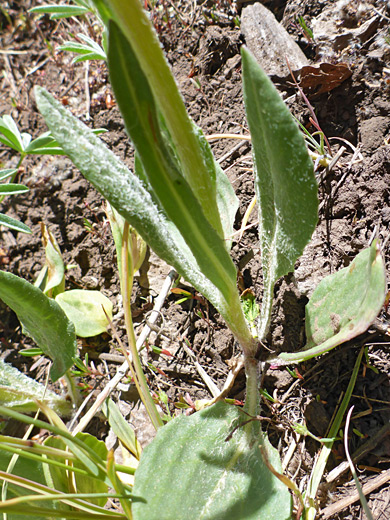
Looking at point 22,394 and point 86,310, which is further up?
point 86,310

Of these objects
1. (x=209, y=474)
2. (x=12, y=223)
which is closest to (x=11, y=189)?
(x=12, y=223)

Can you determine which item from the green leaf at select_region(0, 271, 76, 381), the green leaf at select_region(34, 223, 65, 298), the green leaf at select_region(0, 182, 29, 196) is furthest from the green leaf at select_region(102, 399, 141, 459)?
the green leaf at select_region(0, 182, 29, 196)

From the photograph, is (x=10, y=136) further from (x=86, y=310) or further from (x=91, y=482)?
(x=91, y=482)

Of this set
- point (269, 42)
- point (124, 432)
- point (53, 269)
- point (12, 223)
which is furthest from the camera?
point (269, 42)

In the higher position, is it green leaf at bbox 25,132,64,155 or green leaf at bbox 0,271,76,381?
green leaf at bbox 25,132,64,155

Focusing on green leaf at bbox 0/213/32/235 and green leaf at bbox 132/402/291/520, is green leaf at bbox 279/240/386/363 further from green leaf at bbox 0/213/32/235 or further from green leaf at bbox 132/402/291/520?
green leaf at bbox 0/213/32/235

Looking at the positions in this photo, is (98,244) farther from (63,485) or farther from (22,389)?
(63,485)
